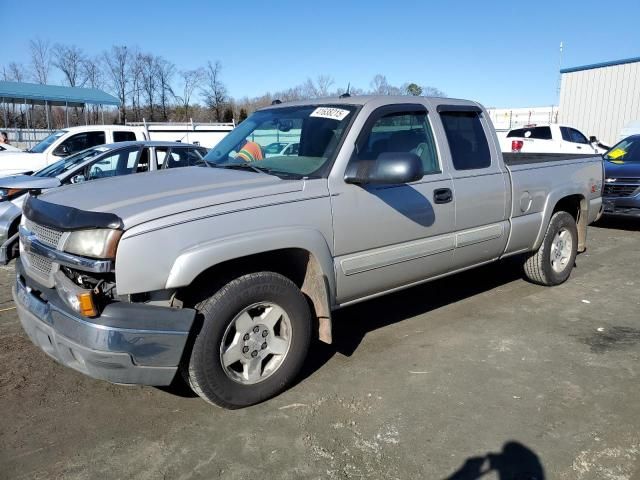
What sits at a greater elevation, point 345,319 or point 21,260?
point 21,260

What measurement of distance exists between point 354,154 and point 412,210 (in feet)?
2.09

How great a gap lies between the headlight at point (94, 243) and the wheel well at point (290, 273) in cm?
53

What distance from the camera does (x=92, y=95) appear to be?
108ft

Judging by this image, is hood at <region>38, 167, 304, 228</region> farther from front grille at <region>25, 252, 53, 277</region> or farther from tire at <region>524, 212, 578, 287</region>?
tire at <region>524, 212, 578, 287</region>

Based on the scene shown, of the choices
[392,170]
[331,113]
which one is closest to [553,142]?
[331,113]

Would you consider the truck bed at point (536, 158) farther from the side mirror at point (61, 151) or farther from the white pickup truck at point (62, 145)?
the side mirror at point (61, 151)

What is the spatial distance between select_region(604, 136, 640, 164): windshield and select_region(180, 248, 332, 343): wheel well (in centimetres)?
904

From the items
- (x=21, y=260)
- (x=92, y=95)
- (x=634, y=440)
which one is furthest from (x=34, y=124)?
(x=634, y=440)

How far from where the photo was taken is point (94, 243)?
Result: 2.81 m

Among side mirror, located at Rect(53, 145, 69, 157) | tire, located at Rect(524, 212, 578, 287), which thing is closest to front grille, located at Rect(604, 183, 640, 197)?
tire, located at Rect(524, 212, 578, 287)

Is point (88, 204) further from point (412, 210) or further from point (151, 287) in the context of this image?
point (412, 210)

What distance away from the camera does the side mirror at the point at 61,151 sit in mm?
10977

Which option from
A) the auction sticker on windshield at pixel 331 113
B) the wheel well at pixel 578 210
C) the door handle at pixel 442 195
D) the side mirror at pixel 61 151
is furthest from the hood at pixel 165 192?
the side mirror at pixel 61 151

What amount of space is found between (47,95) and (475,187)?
1234 inches
